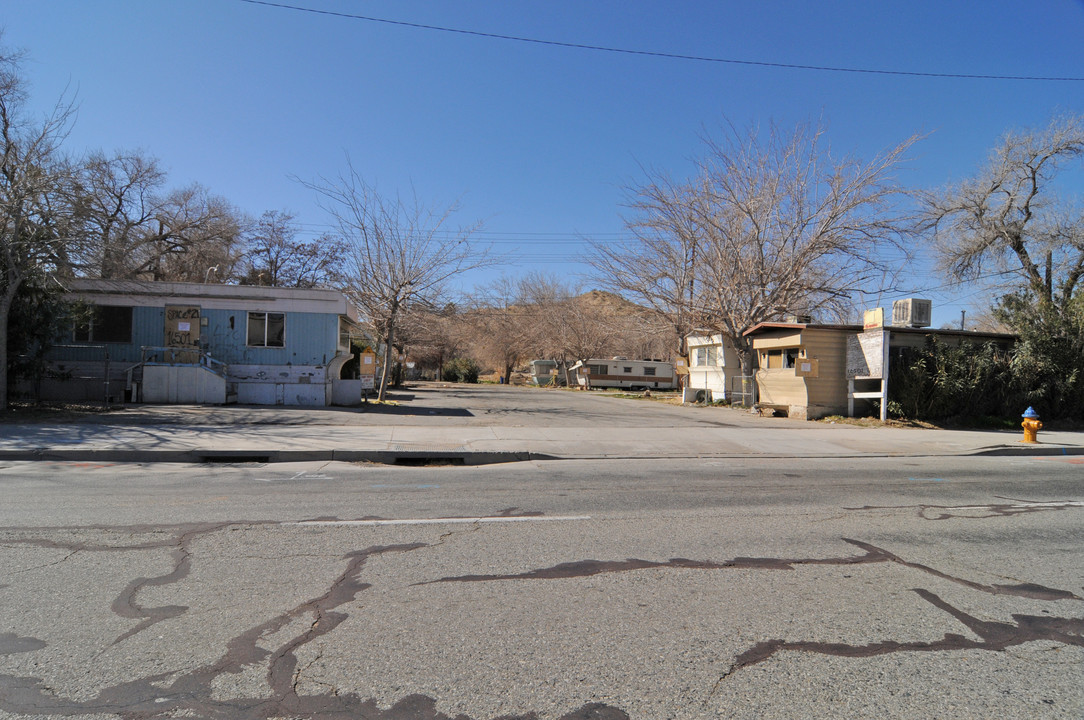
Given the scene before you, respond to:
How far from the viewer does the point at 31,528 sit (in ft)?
19.9

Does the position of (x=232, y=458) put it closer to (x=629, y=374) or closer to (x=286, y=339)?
(x=286, y=339)

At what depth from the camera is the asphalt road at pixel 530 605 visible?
10.5ft

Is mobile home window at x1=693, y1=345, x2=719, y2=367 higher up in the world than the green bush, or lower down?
higher up

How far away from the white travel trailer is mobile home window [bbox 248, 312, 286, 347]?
107 ft

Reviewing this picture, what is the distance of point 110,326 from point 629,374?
1474 inches

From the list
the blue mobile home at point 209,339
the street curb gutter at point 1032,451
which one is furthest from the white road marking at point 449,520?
the blue mobile home at point 209,339

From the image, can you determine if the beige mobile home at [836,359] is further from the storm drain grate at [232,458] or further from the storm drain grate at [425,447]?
the storm drain grate at [232,458]

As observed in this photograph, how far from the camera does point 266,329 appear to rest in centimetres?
2048

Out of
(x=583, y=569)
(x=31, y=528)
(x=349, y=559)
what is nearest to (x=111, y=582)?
→ (x=349, y=559)

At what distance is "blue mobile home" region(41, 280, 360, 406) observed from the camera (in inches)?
773

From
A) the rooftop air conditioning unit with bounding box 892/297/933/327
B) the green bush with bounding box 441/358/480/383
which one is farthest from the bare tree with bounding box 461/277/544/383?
the rooftop air conditioning unit with bounding box 892/297/933/327

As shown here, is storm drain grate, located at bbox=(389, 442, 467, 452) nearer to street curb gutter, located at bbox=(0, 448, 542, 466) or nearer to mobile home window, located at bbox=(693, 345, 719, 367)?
street curb gutter, located at bbox=(0, 448, 542, 466)

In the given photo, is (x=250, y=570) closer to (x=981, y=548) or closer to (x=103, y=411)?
(x=981, y=548)

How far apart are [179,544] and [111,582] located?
3.24ft
